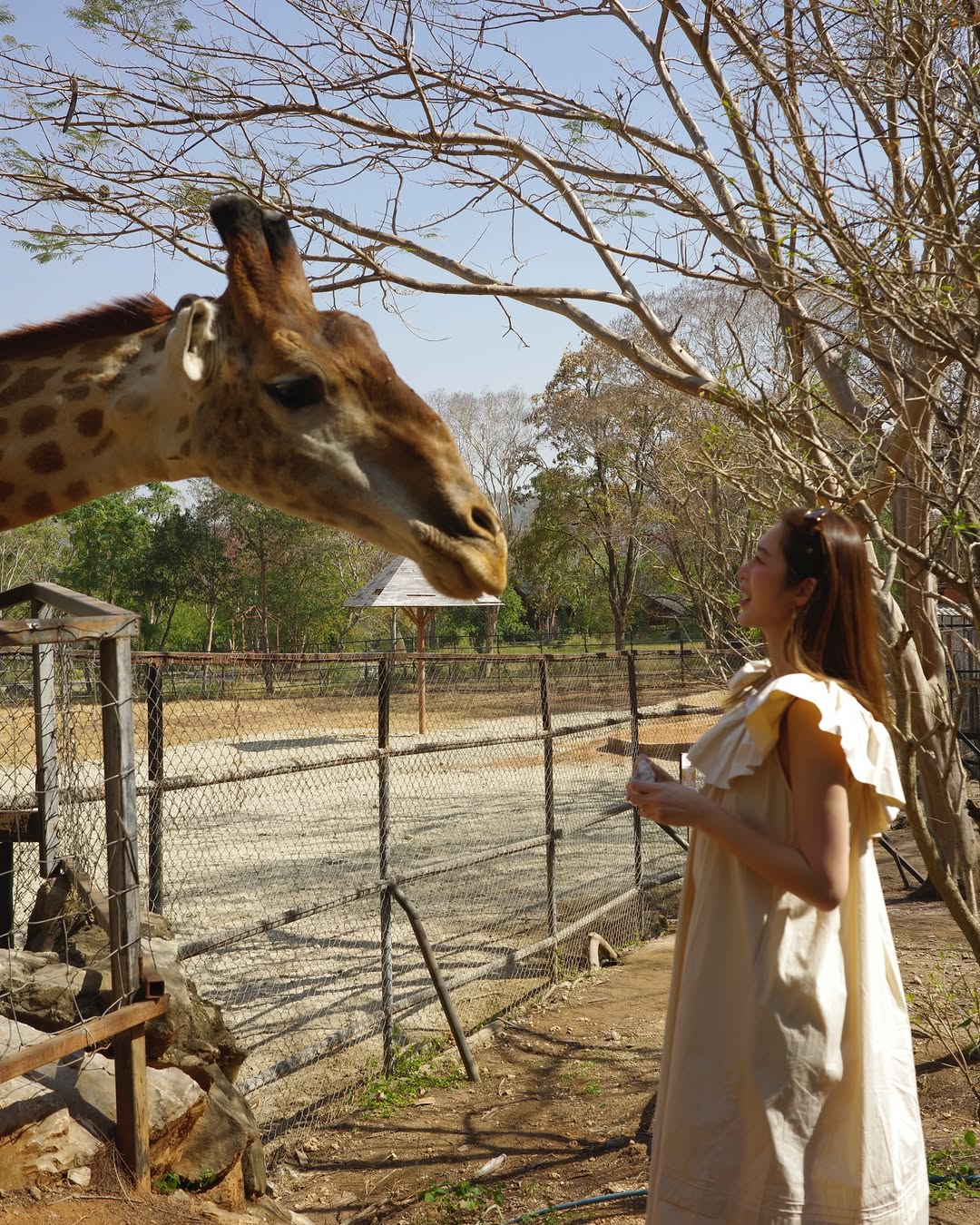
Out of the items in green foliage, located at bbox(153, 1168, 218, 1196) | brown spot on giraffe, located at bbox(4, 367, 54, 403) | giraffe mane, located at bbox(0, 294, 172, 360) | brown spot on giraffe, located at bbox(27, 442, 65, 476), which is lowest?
green foliage, located at bbox(153, 1168, 218, 1196)

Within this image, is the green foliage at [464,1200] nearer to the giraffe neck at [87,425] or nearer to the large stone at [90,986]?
the large stone at [90,986]

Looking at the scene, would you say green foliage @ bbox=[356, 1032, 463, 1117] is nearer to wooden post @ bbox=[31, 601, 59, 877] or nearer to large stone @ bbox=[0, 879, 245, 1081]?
large stone @ bbox=[0, 879, 245, 1081]

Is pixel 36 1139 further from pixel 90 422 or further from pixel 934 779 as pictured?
pixel 934 779

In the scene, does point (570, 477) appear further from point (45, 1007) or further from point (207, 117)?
point (45, 1007)

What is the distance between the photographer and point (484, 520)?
2.20m

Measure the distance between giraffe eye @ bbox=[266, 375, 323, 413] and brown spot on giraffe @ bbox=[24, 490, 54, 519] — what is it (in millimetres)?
652

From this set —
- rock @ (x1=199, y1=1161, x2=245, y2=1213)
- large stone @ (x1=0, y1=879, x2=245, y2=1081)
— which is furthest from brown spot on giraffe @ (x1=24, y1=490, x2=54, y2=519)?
rock @ (x1=199, y1=1161, x2=245, y2=1213)

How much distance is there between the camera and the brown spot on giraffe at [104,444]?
2473mm

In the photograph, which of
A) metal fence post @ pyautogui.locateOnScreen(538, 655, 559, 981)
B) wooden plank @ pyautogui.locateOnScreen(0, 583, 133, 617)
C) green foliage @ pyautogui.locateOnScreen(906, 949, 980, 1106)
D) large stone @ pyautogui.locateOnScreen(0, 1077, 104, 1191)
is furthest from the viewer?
metal fence post @ pyautogui.locateOnScreen(538, 655, 559, 981)

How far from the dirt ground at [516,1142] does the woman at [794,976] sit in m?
1.73

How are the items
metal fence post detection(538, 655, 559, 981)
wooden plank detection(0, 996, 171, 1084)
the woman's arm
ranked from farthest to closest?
1. metal fence post detection(538, 655, 559, 981)
2. wooden plank detection(0, 996, 171, 1084)
3. the woman's arm

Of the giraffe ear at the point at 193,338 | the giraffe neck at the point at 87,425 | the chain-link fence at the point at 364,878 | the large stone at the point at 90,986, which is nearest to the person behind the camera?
the giraffe ear at the point at 193,338

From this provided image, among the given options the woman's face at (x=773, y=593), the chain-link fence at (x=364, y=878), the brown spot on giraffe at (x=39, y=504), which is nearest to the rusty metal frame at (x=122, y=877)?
the brown spot on giraffe at (x=39, y=504)

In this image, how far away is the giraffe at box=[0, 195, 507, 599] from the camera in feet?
7.25
